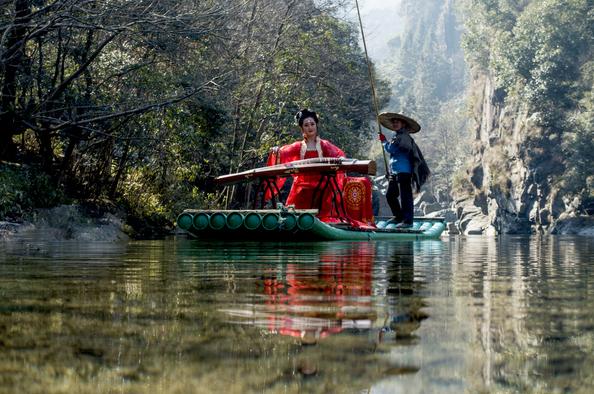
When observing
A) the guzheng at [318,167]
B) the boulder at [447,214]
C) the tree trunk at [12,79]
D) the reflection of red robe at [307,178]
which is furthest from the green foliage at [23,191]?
the boulder at [447,214]

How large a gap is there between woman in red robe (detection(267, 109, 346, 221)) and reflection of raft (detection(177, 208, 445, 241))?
4.46ft

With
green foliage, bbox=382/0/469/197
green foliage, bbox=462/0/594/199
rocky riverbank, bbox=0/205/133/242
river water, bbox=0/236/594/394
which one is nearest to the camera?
river water, bbox=0/236/594/394

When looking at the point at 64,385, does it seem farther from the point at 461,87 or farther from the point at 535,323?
the point at 461,87

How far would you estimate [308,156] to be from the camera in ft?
49.3

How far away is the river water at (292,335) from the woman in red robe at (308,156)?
1020cm

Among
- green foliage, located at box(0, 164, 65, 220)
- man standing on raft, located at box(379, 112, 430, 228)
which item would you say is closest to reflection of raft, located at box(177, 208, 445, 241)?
man standing on raft, located at box(379, 112, 430, 228)

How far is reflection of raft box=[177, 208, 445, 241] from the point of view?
1285 centimetres

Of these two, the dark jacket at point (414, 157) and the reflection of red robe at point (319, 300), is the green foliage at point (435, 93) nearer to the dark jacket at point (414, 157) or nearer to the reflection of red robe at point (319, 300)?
the dark jacket at point (414, 157)

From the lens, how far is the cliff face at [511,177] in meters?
51.0

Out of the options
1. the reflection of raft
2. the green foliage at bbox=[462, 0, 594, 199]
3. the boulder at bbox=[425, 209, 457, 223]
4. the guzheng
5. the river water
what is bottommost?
the river water

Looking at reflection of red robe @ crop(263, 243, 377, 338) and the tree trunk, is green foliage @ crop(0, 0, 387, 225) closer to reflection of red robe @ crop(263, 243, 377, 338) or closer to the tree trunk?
the tree trunk

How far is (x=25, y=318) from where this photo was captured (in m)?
2.95

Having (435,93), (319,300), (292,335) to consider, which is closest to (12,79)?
(319,300)

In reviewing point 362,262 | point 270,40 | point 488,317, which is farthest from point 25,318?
point 270,40
